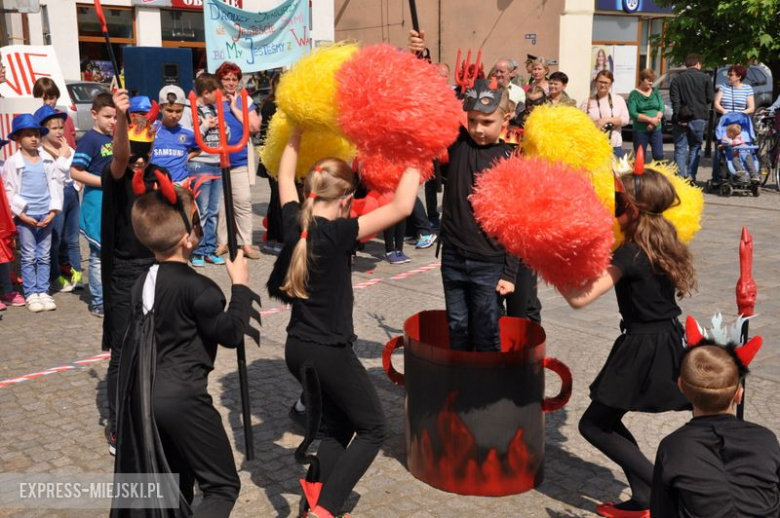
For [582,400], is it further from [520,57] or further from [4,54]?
[520,57]

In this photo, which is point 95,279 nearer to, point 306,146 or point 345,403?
point 306,146

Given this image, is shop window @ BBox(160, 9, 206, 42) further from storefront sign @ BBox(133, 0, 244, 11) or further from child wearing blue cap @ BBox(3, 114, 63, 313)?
child wearing blue cap @ BBox(3, 114, 63, 313)

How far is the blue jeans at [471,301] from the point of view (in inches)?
180

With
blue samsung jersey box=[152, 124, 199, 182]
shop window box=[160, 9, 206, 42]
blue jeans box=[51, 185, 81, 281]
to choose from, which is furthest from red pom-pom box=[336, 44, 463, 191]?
shop window box=[160, 9, 206, 42]

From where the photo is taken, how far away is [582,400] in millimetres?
5566

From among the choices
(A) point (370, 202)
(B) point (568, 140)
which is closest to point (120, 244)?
(A) point (370, 202)

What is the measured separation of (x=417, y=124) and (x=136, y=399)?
1.58 m

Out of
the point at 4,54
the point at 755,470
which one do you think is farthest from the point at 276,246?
the point at 755,470

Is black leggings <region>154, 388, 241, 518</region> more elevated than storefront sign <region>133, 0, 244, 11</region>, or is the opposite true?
storefront sign <region>133, 0, 244, 11</region>

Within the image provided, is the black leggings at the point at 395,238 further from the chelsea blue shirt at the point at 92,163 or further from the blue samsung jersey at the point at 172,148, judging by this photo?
the chelsea blue shirt at the point at 92,163

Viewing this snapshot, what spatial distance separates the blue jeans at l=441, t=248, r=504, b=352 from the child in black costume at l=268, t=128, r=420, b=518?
87 cm

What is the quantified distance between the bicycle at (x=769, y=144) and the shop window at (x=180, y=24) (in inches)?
760

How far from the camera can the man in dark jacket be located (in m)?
14.2

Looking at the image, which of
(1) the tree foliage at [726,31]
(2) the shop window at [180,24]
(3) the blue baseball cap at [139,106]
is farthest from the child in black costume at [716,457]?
(2) the shop window at [180,24]
